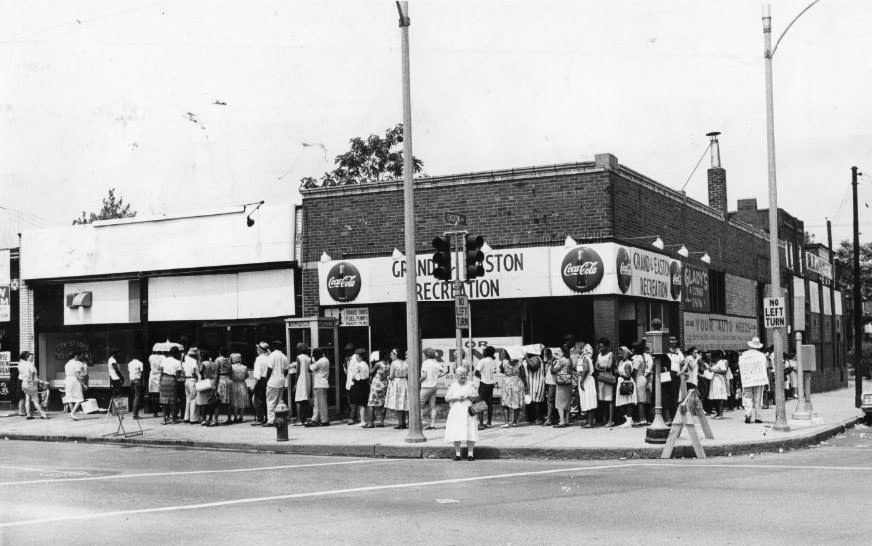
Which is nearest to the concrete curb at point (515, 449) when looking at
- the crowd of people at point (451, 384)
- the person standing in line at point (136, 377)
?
the crowd of people at point (451, 384)

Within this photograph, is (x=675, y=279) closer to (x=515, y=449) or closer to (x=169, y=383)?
(x=515, y=449)

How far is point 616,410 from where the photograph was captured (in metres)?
19.5

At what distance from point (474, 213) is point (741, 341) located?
40.9 ft

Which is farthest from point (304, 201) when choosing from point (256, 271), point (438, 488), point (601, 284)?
point (438, 488)

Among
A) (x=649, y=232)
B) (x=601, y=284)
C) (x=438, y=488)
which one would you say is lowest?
(x=438, y=488)

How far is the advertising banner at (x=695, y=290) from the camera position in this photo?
24.8m

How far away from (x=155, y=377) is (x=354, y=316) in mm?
5066

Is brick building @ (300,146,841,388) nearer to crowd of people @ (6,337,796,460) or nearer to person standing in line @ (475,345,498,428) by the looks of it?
crowd of people @ (6,337,796,460)

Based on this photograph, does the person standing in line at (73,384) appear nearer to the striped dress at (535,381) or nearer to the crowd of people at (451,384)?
the crowd of people at (451,384)

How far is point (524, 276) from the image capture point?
20297mm

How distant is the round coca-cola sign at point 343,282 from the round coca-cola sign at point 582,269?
4.98m

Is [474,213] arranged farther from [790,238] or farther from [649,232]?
[790,238]

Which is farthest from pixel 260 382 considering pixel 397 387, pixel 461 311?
pixel 461 311

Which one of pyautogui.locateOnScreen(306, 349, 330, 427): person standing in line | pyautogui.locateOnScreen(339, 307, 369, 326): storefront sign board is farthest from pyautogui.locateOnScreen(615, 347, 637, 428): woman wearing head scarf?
pyautogui.locateOnScreen(339, 307, 369, 326): storefront sign board
